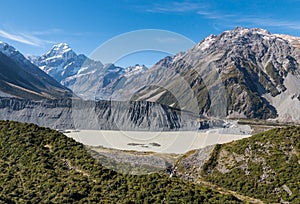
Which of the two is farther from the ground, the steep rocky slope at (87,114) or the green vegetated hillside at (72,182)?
the steep rocky slope at (87,114)

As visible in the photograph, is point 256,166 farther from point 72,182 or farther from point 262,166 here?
point 72,182

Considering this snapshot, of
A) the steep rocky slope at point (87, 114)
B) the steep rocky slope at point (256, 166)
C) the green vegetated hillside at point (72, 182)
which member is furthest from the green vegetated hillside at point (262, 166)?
the steep rocky slope at point (87, 114)

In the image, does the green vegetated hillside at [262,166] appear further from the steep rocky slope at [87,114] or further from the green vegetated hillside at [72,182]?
the steep rocky slope at [87,114]

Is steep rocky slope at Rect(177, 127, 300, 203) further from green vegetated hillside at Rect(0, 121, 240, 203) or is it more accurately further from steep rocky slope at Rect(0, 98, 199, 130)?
steep rocky slope at Rect(0, 98, 199, 130)

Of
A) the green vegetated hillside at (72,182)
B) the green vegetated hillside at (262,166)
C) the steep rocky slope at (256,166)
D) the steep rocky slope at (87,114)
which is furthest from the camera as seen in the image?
the steep rocky slope at (87,114)

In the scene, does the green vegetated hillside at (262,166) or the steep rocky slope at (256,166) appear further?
the steep rocky slope at (256,166)

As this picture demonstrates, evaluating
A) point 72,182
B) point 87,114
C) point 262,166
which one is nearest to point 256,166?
point 262,166
